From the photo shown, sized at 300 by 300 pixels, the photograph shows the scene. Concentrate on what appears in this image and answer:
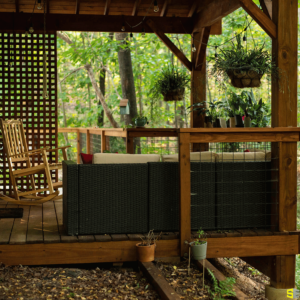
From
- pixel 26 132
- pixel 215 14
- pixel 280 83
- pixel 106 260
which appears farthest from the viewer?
pixel 26 132

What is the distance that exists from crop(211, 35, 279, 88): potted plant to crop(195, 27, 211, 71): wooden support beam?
238 centimetres

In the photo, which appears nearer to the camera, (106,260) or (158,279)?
(158,279)

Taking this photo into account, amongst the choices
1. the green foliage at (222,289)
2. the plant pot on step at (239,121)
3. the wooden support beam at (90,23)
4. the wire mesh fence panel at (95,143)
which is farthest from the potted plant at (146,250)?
the wire mesh fence panel at (95,143)

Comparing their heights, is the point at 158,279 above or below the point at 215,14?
below

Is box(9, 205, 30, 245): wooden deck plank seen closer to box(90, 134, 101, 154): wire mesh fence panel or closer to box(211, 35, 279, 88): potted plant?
box(211, 35, 279, 88): potted plant

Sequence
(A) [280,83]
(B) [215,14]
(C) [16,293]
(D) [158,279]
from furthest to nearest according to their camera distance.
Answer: (B) [215,14]
(A) [280,83]
(D) [158,279]
(C) [16,293]

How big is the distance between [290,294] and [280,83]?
1.96 metres

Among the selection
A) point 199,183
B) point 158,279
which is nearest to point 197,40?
point 199,183

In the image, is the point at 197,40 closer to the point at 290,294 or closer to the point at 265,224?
the point at 265,224

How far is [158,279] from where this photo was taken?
3.05 meters

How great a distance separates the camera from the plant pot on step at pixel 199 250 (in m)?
3.47

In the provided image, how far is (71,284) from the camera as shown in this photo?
3113 mm

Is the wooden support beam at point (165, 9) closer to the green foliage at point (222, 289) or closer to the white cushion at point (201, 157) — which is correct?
the white cushion at point (201, 157)

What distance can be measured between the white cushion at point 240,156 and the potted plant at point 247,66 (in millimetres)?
Result: 655
